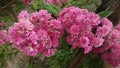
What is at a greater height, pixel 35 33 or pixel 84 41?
pixel 35 33

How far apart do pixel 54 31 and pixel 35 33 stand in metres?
0.13

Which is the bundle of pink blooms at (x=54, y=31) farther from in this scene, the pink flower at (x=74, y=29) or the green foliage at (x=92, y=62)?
the green foliage at (x=92, y=62)

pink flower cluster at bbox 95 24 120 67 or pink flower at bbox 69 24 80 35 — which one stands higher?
pink flower at bbox 69 24 80 35

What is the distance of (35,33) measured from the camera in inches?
66.1

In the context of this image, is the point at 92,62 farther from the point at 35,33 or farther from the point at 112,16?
the point at 35,33

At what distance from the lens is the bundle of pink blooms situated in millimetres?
1646

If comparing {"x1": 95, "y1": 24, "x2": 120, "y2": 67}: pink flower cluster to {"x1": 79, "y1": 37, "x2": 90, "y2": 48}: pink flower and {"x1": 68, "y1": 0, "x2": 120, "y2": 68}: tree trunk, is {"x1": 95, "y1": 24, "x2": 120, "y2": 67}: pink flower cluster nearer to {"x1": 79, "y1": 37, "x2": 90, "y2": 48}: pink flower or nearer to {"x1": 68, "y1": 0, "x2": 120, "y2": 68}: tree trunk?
{"x1": 68, "y1": 0, "x2": 120, "y2": 68}: tree trunk

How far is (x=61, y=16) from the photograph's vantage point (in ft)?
5.88

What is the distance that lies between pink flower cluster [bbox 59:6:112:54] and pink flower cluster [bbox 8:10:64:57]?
0.22 feet

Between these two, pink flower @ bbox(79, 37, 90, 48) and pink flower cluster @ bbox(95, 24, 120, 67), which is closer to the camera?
pink flower @ bbox(79, 37, 90, 48)

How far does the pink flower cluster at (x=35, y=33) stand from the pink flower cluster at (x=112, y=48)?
37 cm

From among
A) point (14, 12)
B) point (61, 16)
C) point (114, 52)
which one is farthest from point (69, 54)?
point (14, 12)

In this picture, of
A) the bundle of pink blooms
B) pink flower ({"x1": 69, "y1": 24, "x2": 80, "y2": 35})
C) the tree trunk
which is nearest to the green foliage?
the tree trunk

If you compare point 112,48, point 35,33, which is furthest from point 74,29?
point 112,48
